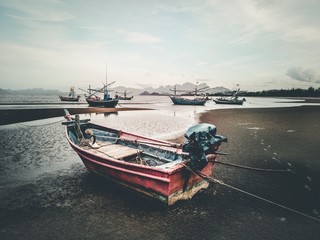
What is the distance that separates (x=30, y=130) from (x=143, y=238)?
17.7m

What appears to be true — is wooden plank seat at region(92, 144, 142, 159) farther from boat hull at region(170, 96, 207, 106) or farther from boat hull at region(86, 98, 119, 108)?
boat hull at region(170, 96, 207, 106)

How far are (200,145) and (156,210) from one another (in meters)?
2.46

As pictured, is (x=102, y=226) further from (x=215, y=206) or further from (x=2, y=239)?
(x=215, y=206)

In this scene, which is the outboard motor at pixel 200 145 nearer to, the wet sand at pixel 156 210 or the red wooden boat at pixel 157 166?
the red wooden boat at pixel 157 166

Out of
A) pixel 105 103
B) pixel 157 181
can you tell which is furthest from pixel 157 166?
pixel 105 103

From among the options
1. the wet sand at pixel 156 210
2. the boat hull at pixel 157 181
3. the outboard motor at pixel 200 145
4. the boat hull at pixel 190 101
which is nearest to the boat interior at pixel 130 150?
the boat hull at pixel 157 181

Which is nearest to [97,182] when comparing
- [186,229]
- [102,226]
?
[102,226]

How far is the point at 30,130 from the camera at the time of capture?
18.2 metres

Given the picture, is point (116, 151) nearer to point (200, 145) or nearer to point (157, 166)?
point (157, 166)

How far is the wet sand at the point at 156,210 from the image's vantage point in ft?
17.1

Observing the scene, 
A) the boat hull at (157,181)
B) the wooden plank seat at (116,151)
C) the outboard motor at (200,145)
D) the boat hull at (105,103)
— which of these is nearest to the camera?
the boat hull at (157,181)

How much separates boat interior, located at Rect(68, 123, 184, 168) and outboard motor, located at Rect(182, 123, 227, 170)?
0.90m

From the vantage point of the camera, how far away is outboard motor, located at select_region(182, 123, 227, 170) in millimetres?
6055

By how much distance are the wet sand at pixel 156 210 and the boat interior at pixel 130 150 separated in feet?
4.06
